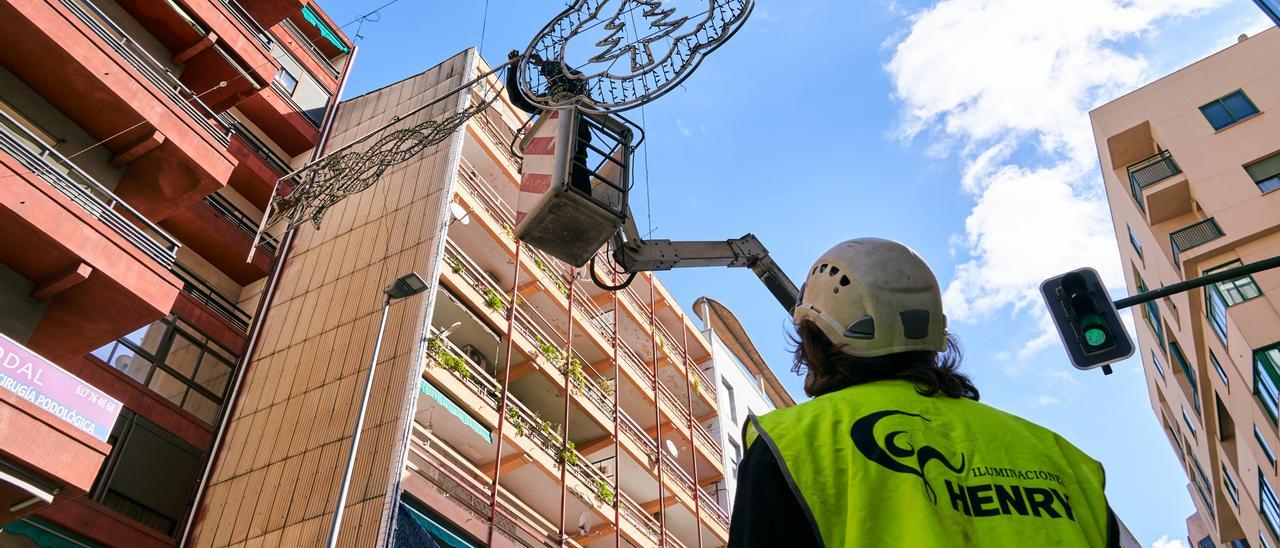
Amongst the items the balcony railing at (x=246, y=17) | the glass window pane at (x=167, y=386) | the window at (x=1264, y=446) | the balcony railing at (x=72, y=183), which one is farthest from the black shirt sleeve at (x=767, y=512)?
→ the window at (x=1264, y=446)

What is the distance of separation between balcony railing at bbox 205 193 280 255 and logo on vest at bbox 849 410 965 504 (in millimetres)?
20143

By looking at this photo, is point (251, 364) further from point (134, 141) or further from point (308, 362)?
point (134, 141)

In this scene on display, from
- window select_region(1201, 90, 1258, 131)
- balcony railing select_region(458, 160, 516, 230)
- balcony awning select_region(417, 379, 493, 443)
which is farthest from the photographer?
window select_region(1201, 90, 1258, 131)

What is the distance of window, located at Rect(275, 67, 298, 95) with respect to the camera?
2384 cm

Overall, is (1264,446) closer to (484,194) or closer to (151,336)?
(484,194)

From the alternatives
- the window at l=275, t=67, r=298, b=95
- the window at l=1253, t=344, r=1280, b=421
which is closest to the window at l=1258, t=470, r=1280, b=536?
the window at l=1253, t=344, r=1280, b=421

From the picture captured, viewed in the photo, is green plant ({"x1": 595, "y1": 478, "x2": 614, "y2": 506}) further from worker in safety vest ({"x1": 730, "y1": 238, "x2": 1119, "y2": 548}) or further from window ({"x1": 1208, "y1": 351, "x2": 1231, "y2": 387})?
worker in safety vest ({"x1": 730, "y1": 238, "x2": 1119, "y2": 548})

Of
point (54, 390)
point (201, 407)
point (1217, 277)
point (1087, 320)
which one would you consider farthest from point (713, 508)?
point (1217, 277)

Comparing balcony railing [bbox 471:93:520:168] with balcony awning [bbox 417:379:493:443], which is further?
balcony railing [bbox 471:93:520:168]

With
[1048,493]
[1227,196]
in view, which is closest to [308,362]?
[1048,493]

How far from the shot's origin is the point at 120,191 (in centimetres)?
1443

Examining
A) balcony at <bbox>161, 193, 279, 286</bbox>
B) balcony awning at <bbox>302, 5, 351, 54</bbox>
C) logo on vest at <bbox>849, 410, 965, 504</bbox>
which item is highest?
balcony awning at <bbox>302, 5, 351, 54</bbox>

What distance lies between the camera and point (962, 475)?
2273 mm

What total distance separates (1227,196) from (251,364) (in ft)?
76.2
